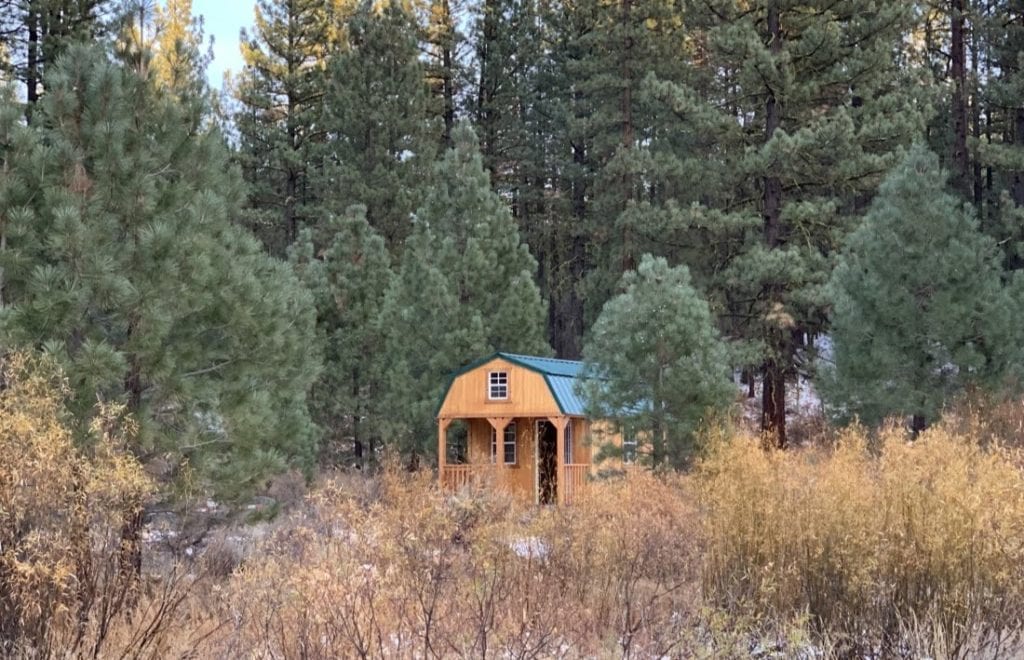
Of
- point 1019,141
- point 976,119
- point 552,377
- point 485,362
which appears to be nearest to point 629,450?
point 552,377

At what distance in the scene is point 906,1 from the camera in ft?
63.5

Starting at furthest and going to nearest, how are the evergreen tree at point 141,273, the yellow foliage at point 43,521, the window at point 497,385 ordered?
the window at point 497,385, the evergreen tree at point 141,273, the yellow foliage at point 43,521

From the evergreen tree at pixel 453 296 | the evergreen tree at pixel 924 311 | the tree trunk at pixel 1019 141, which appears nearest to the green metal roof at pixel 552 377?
the evergreen tree at pixel 453 296

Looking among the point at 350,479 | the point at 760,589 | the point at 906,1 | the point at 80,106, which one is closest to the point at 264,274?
the point at 80,106

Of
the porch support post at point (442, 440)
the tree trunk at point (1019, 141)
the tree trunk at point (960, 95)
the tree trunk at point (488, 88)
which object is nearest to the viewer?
the porch support post at point (442, 440)

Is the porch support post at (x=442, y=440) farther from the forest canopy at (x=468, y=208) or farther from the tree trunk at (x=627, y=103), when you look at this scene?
the tree trunk at (x=627, y=103)

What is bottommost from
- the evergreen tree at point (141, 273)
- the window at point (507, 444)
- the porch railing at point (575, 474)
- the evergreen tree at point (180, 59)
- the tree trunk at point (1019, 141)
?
the porch railing at point (575, 474)

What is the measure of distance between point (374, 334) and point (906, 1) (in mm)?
12358

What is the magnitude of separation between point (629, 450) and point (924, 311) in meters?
5.36

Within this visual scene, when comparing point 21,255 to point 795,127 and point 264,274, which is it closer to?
point 264,274

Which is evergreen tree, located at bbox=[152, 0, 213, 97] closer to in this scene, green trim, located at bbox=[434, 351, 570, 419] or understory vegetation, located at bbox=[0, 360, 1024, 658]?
understory vegetation, located at bbox=[0, 360, 1024, 658]

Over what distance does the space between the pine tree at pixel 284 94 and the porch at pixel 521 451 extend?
390 inches

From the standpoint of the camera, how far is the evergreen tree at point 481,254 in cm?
1997

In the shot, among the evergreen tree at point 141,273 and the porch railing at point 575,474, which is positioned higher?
the evergreen tree at point 141,273
